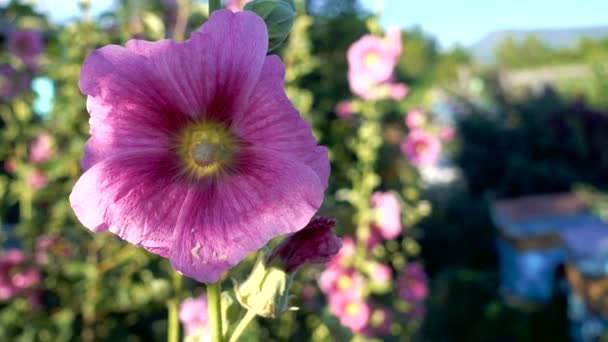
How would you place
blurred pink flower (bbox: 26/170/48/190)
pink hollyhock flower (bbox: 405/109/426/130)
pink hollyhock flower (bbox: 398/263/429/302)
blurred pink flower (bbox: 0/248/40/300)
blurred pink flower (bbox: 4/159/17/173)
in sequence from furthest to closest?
pink hollyhock flower (bbox: 405/109/426/130) → pink hollyhock flower (bbox: 398/263/429/302) → blurred pink flower (bbox: 4/159/17/173) → blurred pink flower (bbox: 26/170/48/190) → blurred pink flower (bbox: 0/248/40/300)

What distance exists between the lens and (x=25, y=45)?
2.18 metres

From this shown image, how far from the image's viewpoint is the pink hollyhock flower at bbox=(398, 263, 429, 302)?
2432 mm

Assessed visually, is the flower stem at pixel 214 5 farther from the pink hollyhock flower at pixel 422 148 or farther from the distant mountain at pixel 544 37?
the distant mountain at pixel 544 37

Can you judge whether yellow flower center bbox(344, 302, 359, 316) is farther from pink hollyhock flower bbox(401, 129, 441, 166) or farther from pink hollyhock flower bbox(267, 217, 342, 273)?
pink hollyhock flower bbox(267, 217, 342, 273)

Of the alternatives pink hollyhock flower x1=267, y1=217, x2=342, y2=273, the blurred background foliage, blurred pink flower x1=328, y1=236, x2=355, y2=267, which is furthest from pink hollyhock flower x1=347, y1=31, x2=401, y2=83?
pink hollyhock flower x1=267, y1=217, x2=342, y2=273

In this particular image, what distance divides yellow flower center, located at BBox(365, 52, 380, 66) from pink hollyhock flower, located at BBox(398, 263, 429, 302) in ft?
2.38

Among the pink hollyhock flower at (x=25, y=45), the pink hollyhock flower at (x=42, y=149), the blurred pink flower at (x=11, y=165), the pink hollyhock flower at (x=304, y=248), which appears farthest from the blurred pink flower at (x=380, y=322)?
the pink hollyhock flower at (x=304, y=248)

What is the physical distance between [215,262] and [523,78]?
17.0m

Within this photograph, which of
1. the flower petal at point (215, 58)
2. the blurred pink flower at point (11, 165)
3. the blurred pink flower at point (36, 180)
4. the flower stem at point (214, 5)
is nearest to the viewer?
the flower petal at point (215, 58)

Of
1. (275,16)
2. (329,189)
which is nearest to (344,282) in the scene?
(329,189)

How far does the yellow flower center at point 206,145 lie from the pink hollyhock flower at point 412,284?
1.90m

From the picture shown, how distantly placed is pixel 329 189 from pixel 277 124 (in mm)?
2192

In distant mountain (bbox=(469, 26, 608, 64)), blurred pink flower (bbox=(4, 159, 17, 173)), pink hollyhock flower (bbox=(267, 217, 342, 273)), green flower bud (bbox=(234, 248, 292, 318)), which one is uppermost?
pink hollyhock flower (bbox=(267, 217, 342, 273))

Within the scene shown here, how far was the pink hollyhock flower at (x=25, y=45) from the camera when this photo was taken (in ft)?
7.10
